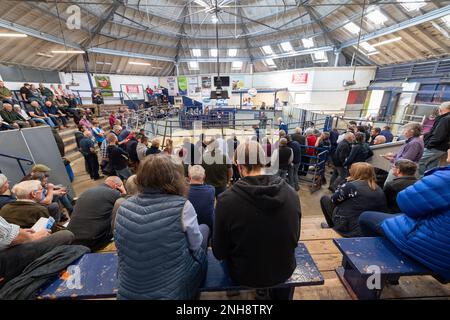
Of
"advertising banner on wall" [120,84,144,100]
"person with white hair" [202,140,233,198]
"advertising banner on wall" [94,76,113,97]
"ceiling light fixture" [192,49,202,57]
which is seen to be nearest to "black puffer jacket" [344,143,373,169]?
"person with white hair" [202,140,233,198]

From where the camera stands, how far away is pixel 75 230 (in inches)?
77.7

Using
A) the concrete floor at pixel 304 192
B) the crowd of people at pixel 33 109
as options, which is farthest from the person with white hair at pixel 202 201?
the crowd of people at pixel 33 109

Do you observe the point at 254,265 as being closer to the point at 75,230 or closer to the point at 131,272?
the point at 131,272

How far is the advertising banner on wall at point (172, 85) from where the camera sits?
60.8 ft

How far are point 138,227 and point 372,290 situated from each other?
1692 millimetres

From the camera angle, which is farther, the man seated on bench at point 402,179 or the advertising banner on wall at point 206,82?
the advertising banner on wall at point 206,82

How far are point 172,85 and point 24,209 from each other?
18770 mm

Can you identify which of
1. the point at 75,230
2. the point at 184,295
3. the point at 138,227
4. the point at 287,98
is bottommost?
the point at 75,230

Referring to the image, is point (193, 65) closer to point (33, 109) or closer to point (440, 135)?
point (33, 109)

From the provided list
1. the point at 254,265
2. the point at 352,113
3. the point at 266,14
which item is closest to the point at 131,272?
the point at 254,265

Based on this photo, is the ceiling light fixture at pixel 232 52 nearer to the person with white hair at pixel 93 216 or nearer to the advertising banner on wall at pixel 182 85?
the advertising banner on wall at pixel 182 85

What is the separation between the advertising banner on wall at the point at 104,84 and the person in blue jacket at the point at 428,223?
17.0 m

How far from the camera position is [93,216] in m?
2.02

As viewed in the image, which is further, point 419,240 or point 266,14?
point 266,14
